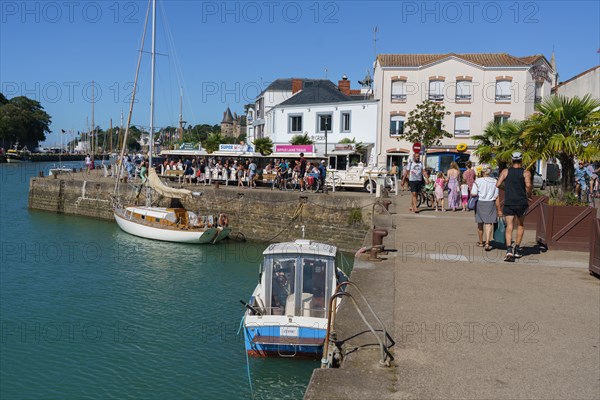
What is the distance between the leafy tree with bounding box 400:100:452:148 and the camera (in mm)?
40116

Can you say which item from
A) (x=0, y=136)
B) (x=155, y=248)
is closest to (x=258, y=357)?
(x=155, y=248)

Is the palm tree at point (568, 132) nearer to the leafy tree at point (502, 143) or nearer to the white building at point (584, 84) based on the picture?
the leafy tree at point (502, 143)

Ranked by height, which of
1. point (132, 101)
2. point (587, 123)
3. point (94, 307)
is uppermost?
point (132, 101)

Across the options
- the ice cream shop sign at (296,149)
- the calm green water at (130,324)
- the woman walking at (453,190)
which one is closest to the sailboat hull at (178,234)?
the calm green water at (130,324)

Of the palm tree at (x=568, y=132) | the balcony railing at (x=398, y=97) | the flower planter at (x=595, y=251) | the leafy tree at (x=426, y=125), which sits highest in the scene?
the balcony railing at (x=398, y=97)

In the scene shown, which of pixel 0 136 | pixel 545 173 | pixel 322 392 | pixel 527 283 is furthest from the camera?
pixel 0 136

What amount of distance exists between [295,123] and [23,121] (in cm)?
9757

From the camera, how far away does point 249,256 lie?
24.1 m

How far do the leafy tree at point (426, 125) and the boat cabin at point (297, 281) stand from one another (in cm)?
3054

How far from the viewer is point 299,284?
11.1m

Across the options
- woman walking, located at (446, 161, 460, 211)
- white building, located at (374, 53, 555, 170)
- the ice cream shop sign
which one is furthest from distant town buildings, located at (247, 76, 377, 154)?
woman walking, located at (446, 161, 460, 211)

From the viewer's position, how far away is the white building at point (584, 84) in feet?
120

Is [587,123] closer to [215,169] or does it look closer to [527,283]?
[527,283]

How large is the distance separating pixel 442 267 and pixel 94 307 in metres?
10.2
